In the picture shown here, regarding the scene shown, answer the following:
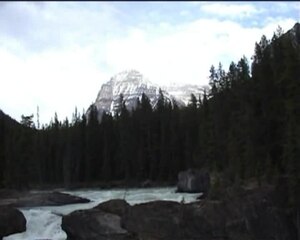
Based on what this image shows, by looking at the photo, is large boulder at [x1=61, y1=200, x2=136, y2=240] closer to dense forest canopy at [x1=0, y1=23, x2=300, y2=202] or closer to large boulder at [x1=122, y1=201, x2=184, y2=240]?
large boulder at [x1=122, y1=201, x2=184, y2=240]

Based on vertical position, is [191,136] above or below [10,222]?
above

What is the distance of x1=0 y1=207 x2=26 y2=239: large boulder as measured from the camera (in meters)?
37.8

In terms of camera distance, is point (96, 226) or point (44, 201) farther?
point (44, 201)

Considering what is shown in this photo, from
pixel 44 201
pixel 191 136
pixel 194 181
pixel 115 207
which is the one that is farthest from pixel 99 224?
pixel 191 136

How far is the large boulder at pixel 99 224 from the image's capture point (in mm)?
34188

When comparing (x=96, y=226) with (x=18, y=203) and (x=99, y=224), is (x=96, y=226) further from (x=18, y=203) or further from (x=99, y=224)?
(x=18, y=203)

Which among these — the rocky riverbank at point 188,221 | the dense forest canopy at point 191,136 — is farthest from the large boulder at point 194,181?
the rocky riverbank at point 188,221

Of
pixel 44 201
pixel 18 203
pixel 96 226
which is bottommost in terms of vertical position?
pixel 96 226

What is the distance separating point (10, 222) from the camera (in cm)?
3825

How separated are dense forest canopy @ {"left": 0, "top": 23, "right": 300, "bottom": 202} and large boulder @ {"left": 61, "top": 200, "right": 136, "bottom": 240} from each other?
41.7 feet

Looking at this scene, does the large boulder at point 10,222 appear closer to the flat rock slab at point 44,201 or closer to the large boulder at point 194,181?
the flat rock slab at point 44,201

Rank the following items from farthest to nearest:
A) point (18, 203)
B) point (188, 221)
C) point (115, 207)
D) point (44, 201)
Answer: point (44, 201), point (18, 203), point (115, 207), point (188, 221)

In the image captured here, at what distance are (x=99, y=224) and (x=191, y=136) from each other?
215 feet

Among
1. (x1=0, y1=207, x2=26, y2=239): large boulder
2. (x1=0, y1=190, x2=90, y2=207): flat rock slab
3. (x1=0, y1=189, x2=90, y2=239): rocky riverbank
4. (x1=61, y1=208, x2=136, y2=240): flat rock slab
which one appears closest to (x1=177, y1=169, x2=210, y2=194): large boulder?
(x1=0, y1=189, x2=90, y2=239): rocky riverbank
